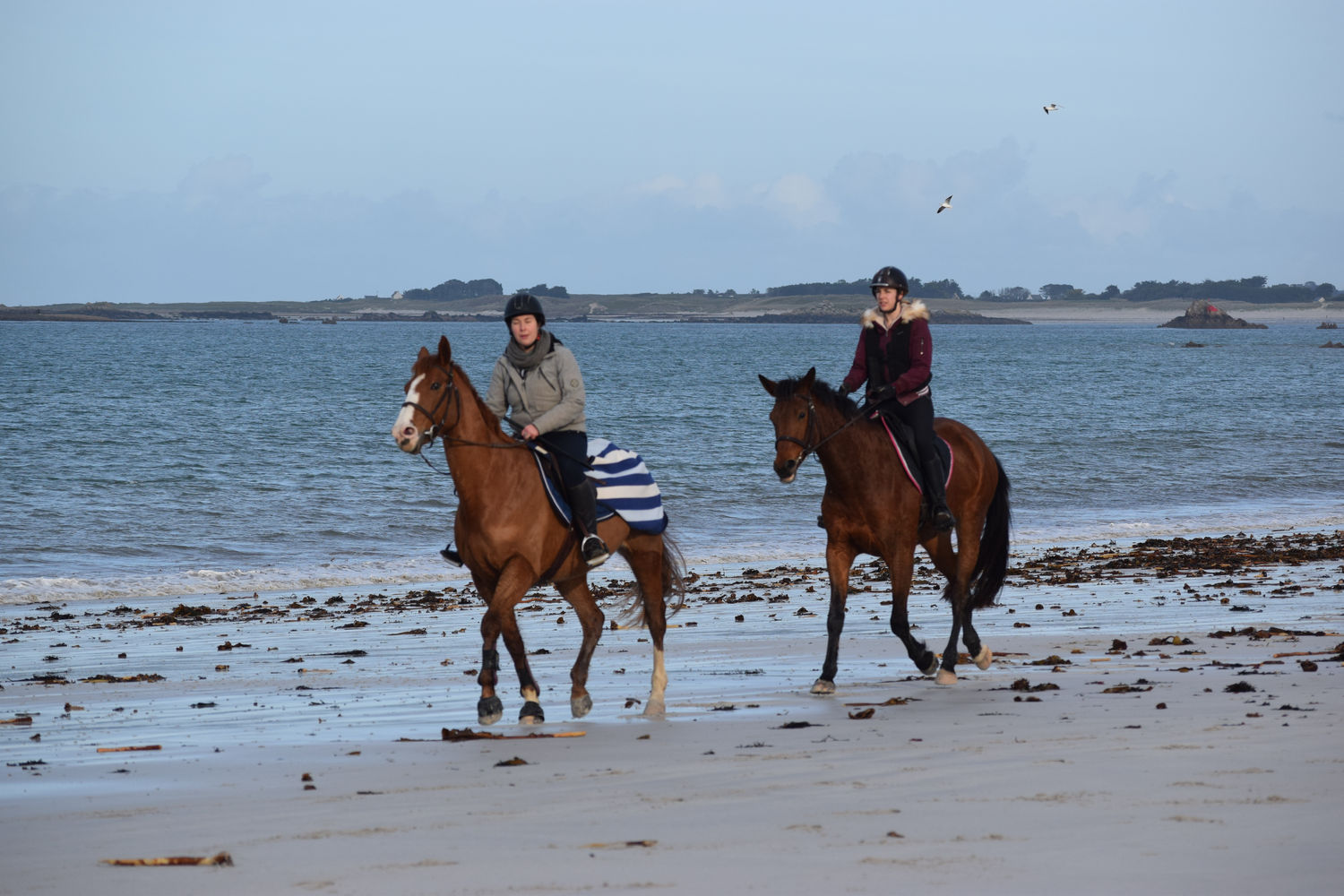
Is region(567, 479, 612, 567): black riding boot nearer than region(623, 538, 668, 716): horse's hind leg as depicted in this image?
Yes

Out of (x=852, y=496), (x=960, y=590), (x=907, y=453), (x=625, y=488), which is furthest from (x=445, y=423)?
(x=960, y=590)

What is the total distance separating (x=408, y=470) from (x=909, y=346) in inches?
881

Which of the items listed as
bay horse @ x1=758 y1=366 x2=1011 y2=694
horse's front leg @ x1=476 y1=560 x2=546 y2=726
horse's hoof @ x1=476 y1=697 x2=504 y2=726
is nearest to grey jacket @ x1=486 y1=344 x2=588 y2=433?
horse's front leg @ x1=476 y1=560 x2=546 y2=726

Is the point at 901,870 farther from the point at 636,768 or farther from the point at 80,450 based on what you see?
the point at 80,450

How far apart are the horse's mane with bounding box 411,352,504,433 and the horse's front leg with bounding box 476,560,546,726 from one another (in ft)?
2.87

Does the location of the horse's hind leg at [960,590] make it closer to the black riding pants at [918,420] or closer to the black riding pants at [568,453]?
the black riding pants at [918,420]

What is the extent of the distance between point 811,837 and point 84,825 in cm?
307

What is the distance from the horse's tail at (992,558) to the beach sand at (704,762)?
52cm

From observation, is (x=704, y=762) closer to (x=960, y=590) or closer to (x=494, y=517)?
(x=494, y=517)

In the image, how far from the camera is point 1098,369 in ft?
290

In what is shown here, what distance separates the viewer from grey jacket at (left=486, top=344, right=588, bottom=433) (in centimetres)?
816

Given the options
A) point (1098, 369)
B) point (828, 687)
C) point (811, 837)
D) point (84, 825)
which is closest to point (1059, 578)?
point (828, 687)

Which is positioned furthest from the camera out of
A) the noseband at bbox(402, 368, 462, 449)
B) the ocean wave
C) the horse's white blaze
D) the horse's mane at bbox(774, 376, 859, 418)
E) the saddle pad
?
the ocean wave

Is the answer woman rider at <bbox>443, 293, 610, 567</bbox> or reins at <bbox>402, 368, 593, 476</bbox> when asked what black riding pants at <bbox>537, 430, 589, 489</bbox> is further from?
reins at <bbox>402, 368, 593, 476</bbox>
